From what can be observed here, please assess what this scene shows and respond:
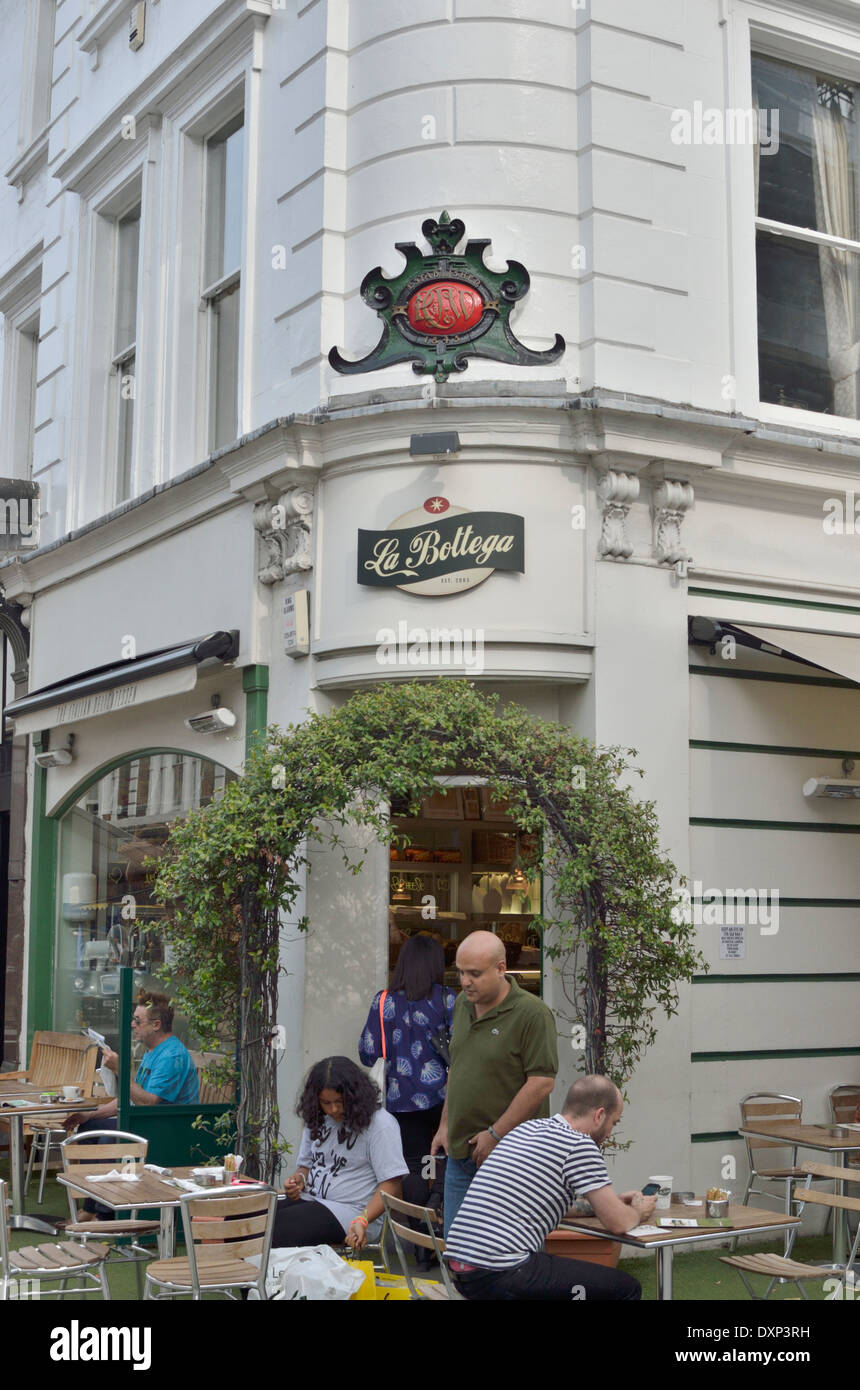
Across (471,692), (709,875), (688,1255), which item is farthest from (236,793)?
(688,1255)

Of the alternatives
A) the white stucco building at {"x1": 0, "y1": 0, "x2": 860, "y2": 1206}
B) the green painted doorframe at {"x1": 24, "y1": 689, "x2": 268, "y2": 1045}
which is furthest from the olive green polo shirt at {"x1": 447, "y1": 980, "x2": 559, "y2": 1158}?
the green painted doorframe at {"x1": 24, "y1": 689, "x2": 268, "y2": 1045}

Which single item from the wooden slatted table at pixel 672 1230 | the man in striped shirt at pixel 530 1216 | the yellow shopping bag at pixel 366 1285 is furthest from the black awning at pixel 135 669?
the man in striped shirt at pixel 530 1216

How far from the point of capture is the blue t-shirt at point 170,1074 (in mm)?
9250

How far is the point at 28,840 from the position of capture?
14.2 metres

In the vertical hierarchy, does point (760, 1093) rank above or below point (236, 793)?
below

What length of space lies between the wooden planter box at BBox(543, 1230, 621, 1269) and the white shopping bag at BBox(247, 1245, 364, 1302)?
0.93 m

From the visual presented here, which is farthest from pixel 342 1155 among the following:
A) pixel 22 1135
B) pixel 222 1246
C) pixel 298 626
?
pixel 22 1135

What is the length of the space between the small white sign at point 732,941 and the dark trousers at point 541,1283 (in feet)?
12.7

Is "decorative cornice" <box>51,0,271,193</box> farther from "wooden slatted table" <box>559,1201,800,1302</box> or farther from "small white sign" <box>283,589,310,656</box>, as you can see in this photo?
"wooden slatted table" <box>559,1201,800,1302</box>

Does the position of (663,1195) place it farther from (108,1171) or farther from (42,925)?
(42,925)

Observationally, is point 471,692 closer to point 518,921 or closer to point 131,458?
point 518,921

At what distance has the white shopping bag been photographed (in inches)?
234

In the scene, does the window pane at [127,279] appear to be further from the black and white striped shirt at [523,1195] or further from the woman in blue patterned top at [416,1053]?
the black and white striped shirt at [523,1195]

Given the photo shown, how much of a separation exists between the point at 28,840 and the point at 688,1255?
310 inches
